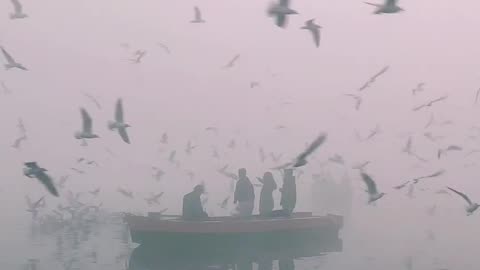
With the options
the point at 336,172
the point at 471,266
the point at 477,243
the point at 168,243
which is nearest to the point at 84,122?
the point at 168,243

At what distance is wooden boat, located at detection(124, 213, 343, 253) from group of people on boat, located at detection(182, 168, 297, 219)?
21 centimetres

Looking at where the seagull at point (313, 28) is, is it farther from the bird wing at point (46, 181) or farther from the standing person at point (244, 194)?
the bird wing at point (46, 181)

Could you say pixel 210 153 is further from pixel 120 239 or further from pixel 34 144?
pixel 120 239

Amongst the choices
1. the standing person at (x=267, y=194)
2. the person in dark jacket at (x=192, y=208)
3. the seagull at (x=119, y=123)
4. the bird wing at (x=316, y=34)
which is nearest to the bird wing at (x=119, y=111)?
the seagull at (x=119, y=123)

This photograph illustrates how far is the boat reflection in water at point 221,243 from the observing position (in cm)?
1856

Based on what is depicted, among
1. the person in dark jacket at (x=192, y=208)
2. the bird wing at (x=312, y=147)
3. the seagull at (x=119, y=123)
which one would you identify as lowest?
the person in dark jacket at (x=192, y=208)

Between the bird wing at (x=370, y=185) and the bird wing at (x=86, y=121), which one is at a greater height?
the bird wing at (x=86, y=121)

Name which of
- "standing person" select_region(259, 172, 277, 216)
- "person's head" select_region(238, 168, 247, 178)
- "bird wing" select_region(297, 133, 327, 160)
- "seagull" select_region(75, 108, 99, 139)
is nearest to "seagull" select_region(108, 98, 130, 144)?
"seagull" select_region(75, 108, 99, 139)

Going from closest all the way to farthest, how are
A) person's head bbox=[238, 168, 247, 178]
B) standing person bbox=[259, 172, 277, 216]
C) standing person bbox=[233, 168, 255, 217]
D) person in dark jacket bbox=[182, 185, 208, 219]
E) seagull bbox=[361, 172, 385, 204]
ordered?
seagull bbox=[361, 172, 385, 204], person's head bbox=[238, 168, 247, 178], person in dark jacket bbox=[182, 185, 208, 219], standing person bbox=[233, 168, 255, 217], standing person bbox=[259, 172, 277, 216]

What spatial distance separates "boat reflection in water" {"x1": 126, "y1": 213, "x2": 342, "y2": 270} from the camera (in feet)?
60.9

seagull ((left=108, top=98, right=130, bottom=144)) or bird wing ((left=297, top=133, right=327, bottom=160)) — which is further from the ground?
seagull ((left=108, top=98, right=130, bottom=144))

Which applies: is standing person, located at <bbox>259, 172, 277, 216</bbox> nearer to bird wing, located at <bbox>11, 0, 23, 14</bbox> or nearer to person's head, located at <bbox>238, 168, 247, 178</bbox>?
person's head, located at <bbox>238, 168, 247, 178</bbox>

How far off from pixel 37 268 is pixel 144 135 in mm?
124583

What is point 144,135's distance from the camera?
468 ft
